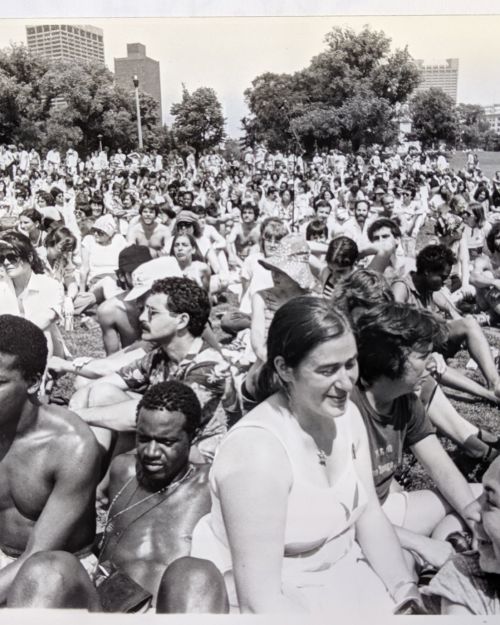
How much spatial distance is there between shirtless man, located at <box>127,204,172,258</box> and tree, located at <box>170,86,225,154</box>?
1.56 feet

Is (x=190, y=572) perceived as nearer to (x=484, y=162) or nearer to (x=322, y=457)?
(x=322, y=457)

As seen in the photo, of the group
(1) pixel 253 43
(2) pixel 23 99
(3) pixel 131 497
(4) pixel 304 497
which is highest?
(1) pixel 253 43

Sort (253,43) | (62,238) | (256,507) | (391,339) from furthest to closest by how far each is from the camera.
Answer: (62,238) → (253,43) → (391,339) → (256,507)

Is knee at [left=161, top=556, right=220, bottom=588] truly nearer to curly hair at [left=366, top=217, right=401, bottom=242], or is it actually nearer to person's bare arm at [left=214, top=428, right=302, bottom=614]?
person's bare arm at [left=214, top=428, right=302, bottom=614]

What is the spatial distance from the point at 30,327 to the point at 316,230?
107 cm

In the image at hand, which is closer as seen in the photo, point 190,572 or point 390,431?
point 190,572

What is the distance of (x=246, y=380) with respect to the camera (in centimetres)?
207

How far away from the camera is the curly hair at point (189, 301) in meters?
2.12

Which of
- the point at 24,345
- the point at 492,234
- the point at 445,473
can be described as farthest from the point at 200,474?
the point at 492,234

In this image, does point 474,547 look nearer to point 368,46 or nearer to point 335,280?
point 335,280

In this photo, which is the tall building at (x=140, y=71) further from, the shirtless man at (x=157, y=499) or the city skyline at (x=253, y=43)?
the shirtless man at (x=157, y=499)

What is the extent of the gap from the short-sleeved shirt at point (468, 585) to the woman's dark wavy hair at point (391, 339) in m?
0.51

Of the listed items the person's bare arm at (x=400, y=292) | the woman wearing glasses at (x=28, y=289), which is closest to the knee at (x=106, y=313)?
the woman wearing glasses at (x=28, y=289)

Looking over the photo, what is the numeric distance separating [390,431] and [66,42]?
65.2 inches
